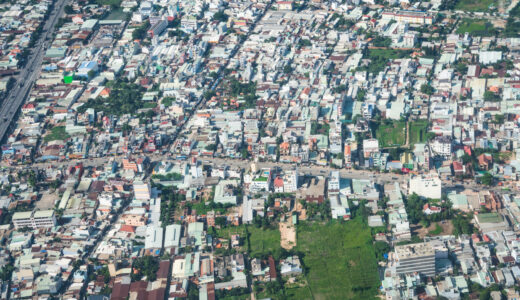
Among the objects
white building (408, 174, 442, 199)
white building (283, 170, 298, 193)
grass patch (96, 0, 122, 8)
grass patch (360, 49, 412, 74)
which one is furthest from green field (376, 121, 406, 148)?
grass patch (96, 0, 122, 8)

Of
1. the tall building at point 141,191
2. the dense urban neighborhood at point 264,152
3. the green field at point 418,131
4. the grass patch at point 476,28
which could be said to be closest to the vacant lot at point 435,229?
the dense urban neighborhood at point 264,152

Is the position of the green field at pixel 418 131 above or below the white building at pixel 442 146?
below

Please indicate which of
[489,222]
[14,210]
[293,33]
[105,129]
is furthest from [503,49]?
[14,210]

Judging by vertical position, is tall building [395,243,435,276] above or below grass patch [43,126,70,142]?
above

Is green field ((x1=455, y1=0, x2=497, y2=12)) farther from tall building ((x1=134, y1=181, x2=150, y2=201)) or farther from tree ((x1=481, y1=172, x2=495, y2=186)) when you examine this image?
tall building ((x1=134, y1=181, x2=150, y2=201))

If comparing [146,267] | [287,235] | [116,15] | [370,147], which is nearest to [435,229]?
[287,235]

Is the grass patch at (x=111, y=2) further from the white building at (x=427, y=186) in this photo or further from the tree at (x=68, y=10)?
the white building at (x=427, y=186)

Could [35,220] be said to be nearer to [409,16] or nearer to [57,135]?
[57,135]
